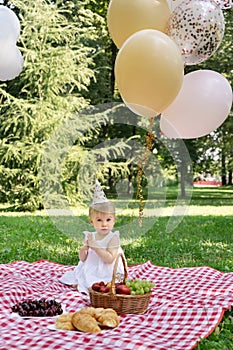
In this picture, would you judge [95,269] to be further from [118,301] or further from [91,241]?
[118,301]

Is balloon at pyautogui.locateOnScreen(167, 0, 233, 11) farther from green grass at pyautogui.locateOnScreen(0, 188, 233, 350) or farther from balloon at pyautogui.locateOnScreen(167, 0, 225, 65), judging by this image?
green grass at pyautogui.locateOnScreen(0, 188, 233, 350)

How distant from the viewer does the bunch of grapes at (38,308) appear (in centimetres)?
318

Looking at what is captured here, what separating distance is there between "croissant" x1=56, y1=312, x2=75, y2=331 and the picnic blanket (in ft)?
0.21

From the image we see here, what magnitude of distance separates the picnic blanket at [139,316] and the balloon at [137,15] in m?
1.65

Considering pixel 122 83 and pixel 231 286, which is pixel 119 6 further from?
pixel 231 286

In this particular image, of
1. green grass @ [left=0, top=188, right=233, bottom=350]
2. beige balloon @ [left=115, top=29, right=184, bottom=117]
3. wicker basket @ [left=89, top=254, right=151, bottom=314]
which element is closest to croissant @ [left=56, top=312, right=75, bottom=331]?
wicker basket @ [left=89, top=254, right=151, bottom=314]

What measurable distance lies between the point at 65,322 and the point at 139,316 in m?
0.51

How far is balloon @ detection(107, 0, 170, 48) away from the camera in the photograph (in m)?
3.04

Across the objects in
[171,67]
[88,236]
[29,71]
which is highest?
[29,71]

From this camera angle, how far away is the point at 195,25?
306cm

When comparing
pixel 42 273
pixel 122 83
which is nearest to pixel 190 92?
pixel 122 83

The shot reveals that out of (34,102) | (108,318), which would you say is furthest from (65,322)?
(34,102)

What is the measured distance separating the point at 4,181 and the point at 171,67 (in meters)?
7.63

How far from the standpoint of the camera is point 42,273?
4371mm
